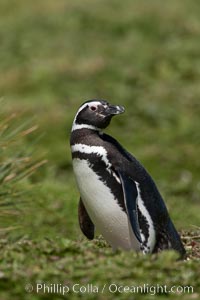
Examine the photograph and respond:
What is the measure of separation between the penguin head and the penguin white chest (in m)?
0.39

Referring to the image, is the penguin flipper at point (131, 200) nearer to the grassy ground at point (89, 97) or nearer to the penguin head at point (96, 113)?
the grassy ground at point (89, 97)

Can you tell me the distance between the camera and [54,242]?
5910 mm

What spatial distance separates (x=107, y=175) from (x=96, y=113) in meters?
0.54

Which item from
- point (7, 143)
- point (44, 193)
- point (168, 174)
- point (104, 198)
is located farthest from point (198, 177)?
point (104, 198)

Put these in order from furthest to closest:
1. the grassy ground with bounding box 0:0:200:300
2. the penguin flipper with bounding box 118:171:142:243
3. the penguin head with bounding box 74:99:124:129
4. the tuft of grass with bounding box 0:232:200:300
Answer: the penguin head with bounding box 74:99:124:129, the penguin flipper with bounding box 118:171:142:243, the grassy ground with bounding box 0:0:200:300, the tuft of grass with bounding box 0:232:200:300

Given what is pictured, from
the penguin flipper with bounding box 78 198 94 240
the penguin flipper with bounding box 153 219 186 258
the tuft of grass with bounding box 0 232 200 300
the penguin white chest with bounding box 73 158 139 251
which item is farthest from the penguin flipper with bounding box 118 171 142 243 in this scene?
the penguin flipper with bounding box 78 198 94 240

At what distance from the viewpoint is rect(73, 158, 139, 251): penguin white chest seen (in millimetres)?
6277

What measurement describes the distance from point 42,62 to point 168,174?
23.7 feet

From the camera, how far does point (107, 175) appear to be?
6.32 meters

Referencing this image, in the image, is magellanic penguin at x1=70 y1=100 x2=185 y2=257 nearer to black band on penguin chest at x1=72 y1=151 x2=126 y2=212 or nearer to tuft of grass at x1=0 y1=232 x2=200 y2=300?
black band on penguin chest at x1=72 y1=151 x2=126 y2=212

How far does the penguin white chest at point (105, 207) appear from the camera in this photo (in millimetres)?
6277

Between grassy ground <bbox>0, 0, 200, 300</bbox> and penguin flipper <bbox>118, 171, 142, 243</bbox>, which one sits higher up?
grassy ground <bbox>0, 0, 200, 300</bbox>

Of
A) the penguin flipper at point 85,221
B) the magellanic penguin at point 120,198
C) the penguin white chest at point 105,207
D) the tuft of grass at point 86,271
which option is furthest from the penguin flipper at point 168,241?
the penguin flipper at point 85,221

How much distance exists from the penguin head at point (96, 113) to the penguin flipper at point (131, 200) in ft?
1.60
